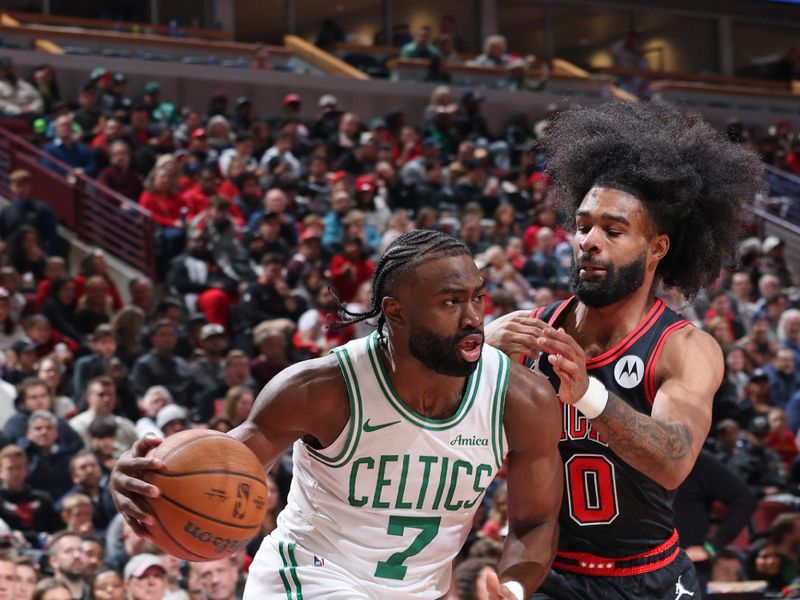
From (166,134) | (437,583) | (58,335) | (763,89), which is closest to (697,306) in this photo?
(166,134)

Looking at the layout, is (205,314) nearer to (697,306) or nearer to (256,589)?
(697,306)

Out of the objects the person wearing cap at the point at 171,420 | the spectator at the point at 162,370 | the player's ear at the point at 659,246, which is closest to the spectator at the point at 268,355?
the spectator at the point at 162,370

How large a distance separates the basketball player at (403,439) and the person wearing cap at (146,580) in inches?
132

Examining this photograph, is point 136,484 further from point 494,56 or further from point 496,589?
point 494,56

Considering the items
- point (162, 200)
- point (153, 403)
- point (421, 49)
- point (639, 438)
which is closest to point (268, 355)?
point (153, 403)

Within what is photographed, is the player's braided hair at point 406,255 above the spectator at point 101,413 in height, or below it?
above

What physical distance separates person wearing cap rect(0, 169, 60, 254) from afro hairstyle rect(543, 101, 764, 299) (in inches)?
301

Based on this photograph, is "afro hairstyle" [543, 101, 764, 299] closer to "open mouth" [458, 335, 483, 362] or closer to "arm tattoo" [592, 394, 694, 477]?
"arm tattoo" [592, 394, 694, 477]

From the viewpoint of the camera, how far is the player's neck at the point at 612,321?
446cm

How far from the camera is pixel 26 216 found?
37.9 feet

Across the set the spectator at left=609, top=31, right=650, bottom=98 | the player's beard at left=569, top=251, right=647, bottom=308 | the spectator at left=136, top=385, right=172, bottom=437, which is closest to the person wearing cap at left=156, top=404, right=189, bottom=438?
the spectator at left=136, top=385, right=172, bottom=437

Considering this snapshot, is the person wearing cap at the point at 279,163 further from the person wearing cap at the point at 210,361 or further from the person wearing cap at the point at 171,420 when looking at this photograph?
the person wearing cap at the point at 171,420

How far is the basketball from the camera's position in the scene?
11.8 ft

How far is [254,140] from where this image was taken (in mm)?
14922
